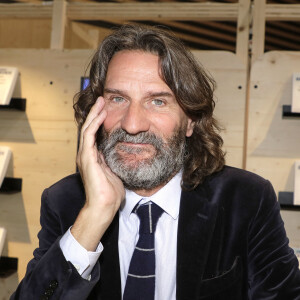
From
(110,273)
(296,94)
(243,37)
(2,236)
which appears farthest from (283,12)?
(2,236)

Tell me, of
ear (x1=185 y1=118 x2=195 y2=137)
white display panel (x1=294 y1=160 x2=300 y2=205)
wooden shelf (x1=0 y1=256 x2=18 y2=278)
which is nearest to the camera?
ear (x1=185 y1=118 x2=195 y2=137)

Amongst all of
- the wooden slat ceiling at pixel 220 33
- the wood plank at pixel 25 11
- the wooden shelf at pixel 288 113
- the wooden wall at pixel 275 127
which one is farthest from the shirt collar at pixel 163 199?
the wooden slat ceiling at pixel 220 33

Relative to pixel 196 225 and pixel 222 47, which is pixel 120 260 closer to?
pixel 196 225

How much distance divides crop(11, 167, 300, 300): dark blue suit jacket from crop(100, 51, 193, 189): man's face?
A: 193 millimetres

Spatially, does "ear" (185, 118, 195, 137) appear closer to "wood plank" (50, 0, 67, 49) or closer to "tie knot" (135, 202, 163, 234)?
"tie knot" (135, 202, 163, 234)

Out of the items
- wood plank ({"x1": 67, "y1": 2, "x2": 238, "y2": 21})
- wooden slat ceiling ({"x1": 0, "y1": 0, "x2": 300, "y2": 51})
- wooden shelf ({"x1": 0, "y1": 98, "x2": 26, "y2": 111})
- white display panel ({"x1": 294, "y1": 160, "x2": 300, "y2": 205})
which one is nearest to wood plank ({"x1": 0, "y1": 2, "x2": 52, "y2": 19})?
wood plank ({"x1": 67, "y1": 2, "x2": 238, "y2": 21})

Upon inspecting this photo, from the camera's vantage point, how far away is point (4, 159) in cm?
281

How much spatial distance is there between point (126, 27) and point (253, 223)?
3.60 ft

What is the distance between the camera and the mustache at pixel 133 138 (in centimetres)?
161

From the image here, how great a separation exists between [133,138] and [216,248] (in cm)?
57

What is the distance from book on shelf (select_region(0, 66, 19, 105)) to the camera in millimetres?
2666

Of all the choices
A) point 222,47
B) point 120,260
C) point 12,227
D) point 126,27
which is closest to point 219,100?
point 126,27

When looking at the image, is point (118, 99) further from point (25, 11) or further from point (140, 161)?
point (25, 11)

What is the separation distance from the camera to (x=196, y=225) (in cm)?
162
